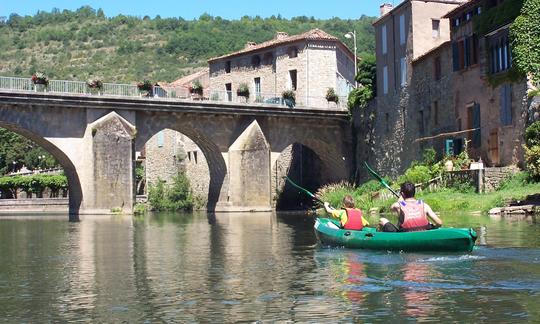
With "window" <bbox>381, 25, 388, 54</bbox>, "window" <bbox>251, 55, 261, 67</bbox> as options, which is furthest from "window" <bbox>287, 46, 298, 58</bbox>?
"window" <bbox>381, 25, 388, 54</bbox>

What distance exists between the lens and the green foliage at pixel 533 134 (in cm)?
3572

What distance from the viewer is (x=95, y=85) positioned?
48688 mm

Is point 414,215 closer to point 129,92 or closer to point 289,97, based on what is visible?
point 129,92

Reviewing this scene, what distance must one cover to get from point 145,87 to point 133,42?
93.1 metres

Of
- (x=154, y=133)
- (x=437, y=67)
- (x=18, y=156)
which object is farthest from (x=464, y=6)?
(x=18, y=156)

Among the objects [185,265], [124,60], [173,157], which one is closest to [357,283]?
[185,265]

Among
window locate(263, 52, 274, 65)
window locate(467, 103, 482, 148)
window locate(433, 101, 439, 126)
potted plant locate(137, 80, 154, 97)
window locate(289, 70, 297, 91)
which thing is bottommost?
window locate(467, 103, 482, 148)

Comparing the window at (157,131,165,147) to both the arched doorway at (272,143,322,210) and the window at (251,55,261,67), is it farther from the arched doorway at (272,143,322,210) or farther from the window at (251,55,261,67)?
the arched doorway at (272,143,322,210)

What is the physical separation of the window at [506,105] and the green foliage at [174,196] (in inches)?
1168

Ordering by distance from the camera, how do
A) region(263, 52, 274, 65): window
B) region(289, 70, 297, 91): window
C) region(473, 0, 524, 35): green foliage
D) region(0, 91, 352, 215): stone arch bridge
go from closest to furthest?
region(473, 0, 524, 35): green foliage < region(0, 91, 352, 215): stone arch bridge < region(289, 70, 297, 91): window < region(263, 52, 274, 65): window

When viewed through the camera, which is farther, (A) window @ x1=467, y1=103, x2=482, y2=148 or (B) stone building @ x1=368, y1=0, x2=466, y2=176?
(B) stone building @ x1=368, y1=0, x2=466, y2=176

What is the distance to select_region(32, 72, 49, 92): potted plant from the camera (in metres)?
46.8

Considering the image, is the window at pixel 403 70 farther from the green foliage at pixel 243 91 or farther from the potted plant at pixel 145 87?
the potted plant at pixel 145 87

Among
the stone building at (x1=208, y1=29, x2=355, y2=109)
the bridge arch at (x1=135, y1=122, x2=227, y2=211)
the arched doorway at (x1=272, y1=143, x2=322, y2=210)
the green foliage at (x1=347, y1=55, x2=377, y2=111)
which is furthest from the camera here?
the stone building at (x1=208, y1=29, x2=355, y2=109)
